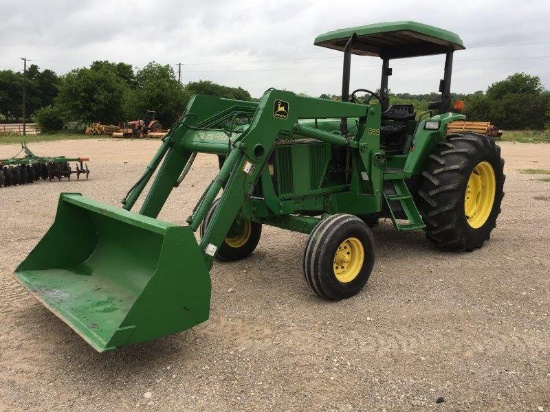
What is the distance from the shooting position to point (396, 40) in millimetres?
5953

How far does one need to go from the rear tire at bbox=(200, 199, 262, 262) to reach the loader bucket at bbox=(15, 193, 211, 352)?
57.8 inches

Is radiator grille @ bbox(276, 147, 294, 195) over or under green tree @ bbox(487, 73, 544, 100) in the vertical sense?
under

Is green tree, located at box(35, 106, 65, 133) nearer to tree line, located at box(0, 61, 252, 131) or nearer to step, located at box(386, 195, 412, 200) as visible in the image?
tree line, located at box(0, 61, 252, 131)

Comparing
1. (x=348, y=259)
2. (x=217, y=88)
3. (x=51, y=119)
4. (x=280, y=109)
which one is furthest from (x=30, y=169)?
(x=217, y=88)

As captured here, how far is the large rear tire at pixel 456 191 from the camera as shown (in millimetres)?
5684

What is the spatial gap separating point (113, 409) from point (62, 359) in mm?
769

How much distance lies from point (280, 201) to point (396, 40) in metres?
2.57

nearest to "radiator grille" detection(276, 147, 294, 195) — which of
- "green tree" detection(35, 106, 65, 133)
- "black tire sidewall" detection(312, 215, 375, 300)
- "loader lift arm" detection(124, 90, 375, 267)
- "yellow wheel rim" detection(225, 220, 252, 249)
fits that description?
"loader lift arm" detection(124, 90, 375, 267)

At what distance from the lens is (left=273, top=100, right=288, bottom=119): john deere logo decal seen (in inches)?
166

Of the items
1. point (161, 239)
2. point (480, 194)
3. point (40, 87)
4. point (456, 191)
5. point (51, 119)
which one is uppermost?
point (40, 87)

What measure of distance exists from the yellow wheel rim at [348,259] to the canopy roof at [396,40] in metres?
2.39

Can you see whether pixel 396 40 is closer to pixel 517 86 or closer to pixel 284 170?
pixel 284 170

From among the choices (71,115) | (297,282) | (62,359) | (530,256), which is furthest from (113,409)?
(71,115)

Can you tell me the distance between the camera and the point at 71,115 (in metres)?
39.7
